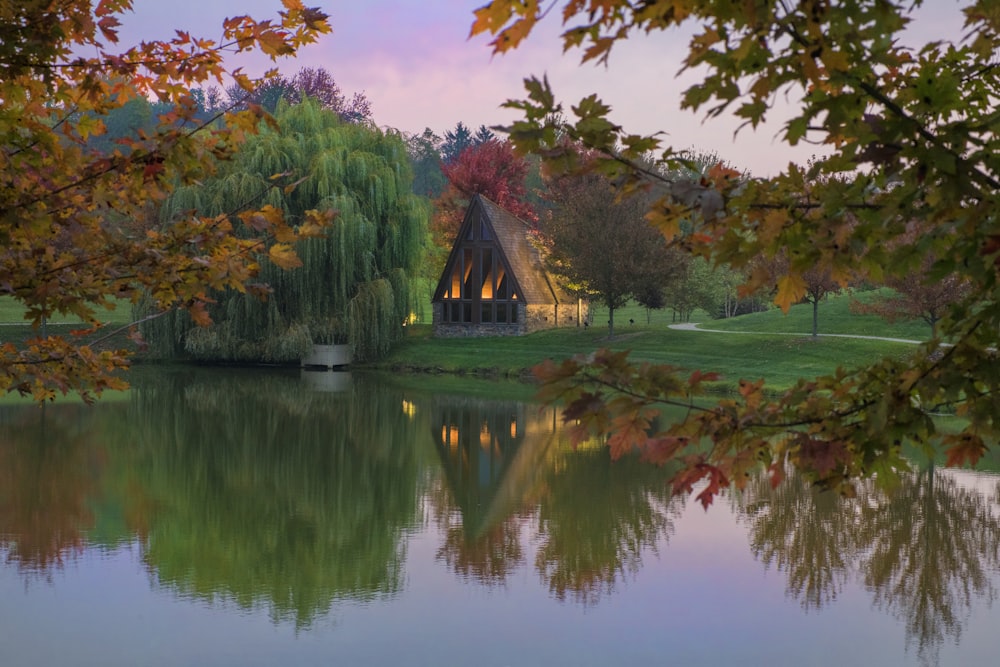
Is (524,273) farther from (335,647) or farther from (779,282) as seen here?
(779,282)

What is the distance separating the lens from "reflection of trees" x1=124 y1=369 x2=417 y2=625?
10930 millimetres

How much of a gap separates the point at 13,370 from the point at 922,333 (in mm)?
34423

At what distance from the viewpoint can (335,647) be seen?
29.1 ft

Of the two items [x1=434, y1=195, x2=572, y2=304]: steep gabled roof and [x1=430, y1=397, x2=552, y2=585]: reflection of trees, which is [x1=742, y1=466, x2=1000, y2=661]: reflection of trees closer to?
[x1=430, y1=397, x2=552, y2=585]: reflection of trees

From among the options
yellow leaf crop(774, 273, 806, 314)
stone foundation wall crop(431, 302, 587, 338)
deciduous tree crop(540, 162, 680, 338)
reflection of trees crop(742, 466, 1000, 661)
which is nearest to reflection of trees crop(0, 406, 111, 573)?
reflection of trees crop(742, 466, 1000, 661)

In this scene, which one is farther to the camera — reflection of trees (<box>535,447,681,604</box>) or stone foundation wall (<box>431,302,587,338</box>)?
stone foundation wall (<box>431,302,587,338</box>)

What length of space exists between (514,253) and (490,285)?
1664 mm

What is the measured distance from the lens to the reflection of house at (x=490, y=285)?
42.7 meters

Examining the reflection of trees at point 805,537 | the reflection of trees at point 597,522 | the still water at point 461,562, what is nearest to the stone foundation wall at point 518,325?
the still water at point 461,562

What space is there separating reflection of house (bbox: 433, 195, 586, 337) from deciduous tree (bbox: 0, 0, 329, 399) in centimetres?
3619

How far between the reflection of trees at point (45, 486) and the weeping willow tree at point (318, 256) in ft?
37.5

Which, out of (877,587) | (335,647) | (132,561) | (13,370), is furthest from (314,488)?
(13,370)

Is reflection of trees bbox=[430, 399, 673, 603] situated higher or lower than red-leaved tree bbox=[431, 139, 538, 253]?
lower

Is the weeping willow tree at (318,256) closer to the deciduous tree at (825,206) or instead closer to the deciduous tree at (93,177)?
the deciduous tree at (93,177)
